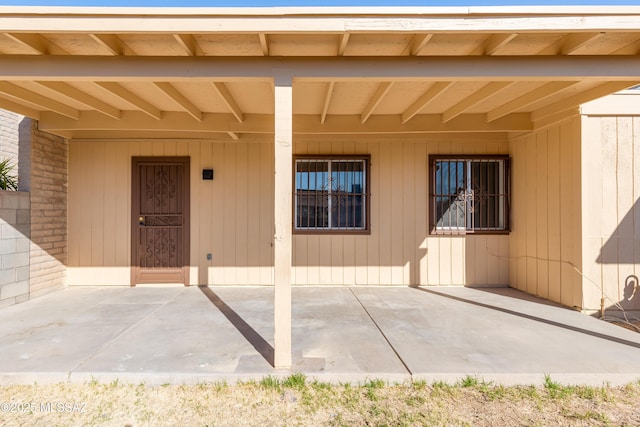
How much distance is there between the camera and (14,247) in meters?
3.98

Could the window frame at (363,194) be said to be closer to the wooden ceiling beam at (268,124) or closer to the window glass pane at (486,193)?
the wooden ceiling beam at (268,124)

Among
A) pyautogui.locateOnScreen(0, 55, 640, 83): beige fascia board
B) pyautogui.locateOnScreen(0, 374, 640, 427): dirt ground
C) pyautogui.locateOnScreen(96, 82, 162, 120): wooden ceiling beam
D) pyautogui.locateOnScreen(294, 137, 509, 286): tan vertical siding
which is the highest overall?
pyautogui.locateOnScreen(96, 82, 162, 120): wooden ceiling beam

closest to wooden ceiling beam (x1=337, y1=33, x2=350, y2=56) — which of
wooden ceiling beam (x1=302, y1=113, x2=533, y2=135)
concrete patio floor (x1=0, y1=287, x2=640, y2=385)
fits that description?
wooden ceiling beam (x1=302, y1=113, x2=533, y2=135)

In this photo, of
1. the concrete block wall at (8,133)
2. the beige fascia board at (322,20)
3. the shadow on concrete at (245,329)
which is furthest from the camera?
the concrete block wall at (8,133)

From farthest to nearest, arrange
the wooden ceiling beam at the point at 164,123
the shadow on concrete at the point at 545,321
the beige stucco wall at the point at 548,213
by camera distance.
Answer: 1. the wooden ceiling beam at the point at 164,123
2. the beige stucco wall at the point at 548,213
3. the shadow on concrete at the point at 545,321

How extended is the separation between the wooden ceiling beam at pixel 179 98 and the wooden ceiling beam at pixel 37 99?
1450 mm

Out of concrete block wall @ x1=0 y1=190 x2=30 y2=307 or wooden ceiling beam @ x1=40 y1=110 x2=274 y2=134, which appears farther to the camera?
wooden ceiling beam @ x1=40 y1=110 x2=274 y2=134

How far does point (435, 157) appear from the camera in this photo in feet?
16.6

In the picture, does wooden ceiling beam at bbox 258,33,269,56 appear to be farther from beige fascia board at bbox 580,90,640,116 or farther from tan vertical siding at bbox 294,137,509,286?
beige fascia board at bbox 580,90,640,116

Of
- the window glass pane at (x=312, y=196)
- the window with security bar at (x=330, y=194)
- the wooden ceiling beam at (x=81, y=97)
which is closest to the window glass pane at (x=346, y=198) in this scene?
the window with security bar at (x=330, y=194)

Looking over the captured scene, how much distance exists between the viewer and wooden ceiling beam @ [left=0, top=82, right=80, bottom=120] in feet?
10.6

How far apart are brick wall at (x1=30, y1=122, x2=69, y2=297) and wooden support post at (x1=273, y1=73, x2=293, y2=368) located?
12.6 feet

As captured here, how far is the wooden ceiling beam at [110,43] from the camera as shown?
237cm

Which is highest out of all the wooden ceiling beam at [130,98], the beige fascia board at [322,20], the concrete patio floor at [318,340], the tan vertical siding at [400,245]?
the beige fascia board at [322,20]
